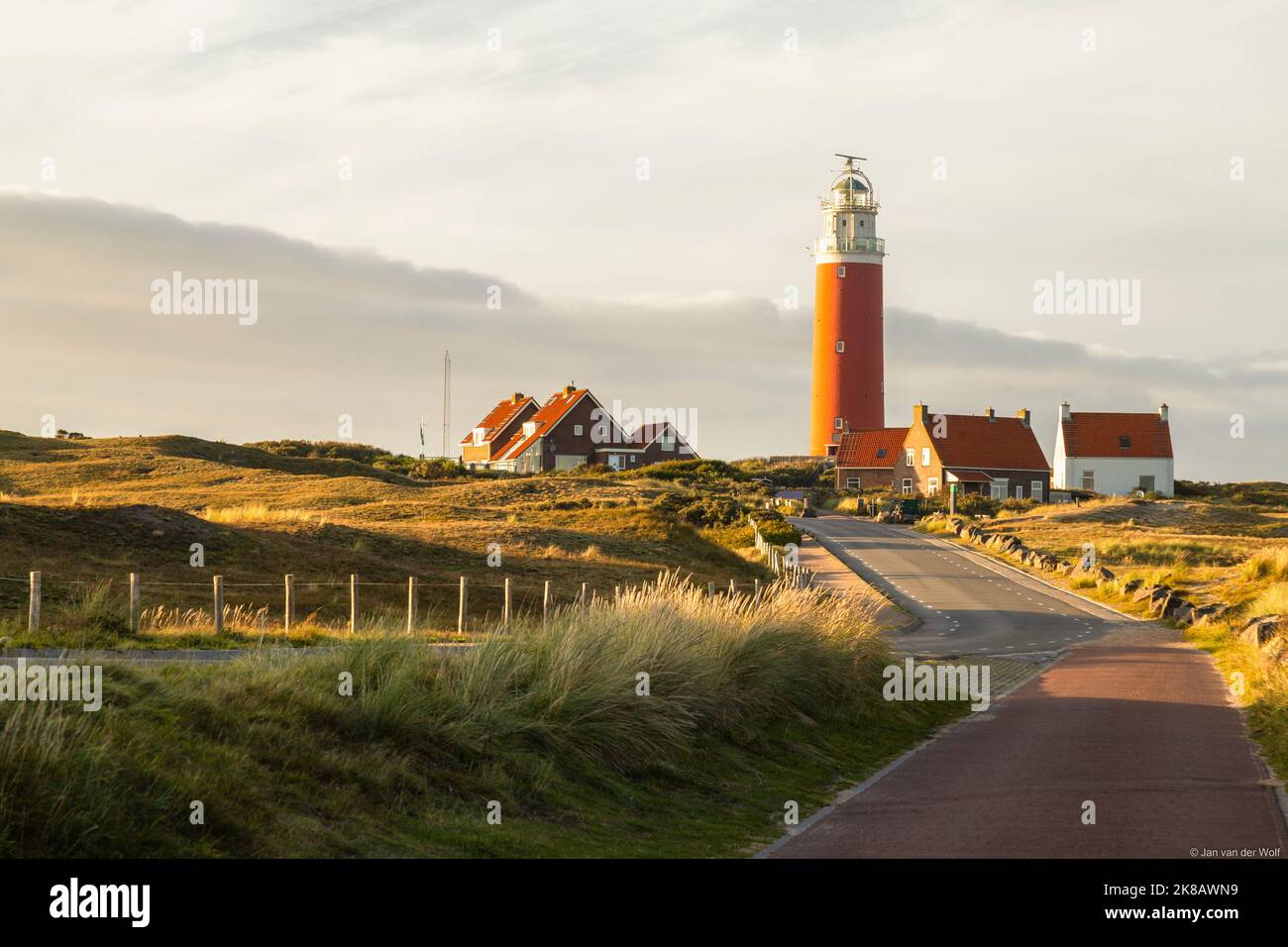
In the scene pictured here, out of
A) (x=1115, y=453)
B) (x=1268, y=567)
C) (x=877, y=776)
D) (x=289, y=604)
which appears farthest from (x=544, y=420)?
(x=877, y=776)

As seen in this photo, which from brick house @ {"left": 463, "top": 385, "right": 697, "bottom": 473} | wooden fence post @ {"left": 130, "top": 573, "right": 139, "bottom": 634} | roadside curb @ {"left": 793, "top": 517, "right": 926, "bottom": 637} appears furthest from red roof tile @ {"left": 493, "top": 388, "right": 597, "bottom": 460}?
→ wooden fence post @ {"left": 130, "top": 573, "right": 139, "bottom": 634}

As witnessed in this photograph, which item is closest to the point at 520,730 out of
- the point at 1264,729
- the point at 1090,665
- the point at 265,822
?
the point at 265,822

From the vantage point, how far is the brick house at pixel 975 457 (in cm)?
9244

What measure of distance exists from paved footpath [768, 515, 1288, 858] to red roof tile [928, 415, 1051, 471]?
6459 centimetres

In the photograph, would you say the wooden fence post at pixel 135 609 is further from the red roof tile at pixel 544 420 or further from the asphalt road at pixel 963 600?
the red roof tile at pixel 544 420

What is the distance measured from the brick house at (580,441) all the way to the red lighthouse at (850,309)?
42.6 feet

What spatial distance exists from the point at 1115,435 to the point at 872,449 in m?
17.5

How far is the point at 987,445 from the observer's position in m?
94.2

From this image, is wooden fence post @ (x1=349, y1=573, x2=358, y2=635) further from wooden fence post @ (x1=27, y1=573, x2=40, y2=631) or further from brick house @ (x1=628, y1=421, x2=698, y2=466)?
brick house @ (x1=628, y1=421, x2=698, y2=466)

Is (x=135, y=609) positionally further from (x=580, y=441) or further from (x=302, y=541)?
(x=580, y=441)

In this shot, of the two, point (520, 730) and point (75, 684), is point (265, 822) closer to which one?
point (75, 684)
